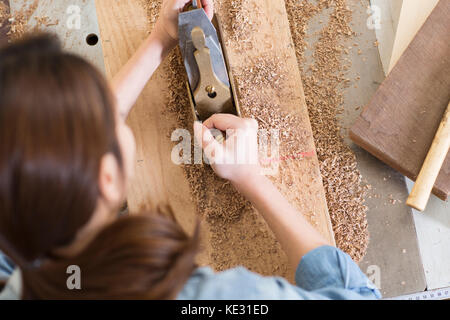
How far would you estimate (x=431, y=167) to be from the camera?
38.2 inches

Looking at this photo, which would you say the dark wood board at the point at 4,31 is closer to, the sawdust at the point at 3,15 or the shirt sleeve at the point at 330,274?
the sawdust at the point at 3,15

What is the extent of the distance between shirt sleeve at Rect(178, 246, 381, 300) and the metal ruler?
2.44 feet

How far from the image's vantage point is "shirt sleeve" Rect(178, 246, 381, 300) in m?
0.67

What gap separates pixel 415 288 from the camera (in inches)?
44.3

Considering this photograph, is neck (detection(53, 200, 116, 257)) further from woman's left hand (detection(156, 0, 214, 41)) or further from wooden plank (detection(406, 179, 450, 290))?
wooden plank (detection(406, 179, 450, 290))

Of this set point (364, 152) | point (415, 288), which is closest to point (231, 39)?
point (364, 152)

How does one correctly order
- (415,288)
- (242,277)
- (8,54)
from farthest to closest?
(415,288) → (242,277) → (8,54)

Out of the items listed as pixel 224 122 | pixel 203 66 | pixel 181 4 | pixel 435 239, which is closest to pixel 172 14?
pixel 181 4

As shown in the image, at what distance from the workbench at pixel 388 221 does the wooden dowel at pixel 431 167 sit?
7.9 inches

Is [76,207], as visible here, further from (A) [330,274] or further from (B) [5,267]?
(A) [330,274]

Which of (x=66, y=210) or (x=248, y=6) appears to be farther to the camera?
(x=248, y=6)

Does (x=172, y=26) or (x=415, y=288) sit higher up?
(x=172, y=26)
